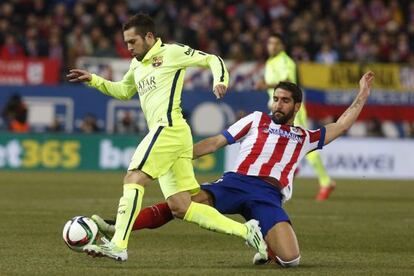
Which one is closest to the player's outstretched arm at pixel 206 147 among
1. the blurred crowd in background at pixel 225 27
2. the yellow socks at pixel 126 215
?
the yellow socks at pixel 126 215

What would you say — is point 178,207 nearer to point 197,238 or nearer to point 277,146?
point 277,146

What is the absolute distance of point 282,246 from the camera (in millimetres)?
8867

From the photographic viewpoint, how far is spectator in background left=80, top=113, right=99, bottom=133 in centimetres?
2252

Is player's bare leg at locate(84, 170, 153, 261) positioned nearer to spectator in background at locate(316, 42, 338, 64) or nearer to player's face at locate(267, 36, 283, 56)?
player's face at locate(267, 36, 283, 56)

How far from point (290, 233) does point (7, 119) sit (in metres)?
14.0

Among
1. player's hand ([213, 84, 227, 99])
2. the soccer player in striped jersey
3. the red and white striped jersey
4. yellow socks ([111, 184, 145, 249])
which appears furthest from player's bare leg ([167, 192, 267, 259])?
player's hand ([213, 84, 227, 99])

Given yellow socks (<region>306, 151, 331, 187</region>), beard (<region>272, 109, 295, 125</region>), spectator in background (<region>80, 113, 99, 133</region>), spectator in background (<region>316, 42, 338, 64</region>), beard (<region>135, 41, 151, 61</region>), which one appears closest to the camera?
beard (<region>135, 41, 151, 61</region>)

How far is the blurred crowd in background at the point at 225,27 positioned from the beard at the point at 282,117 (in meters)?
14.3

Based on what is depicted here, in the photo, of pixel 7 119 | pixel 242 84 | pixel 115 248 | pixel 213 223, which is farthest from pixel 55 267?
pixel 242 84

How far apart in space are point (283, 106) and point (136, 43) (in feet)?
4.15

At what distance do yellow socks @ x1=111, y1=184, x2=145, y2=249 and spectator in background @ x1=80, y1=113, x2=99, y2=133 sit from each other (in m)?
14.1

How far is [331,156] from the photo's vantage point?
22828 mm

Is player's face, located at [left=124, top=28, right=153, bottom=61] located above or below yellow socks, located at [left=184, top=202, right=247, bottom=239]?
above

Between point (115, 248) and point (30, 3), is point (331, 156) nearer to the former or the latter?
point (30, 3)
